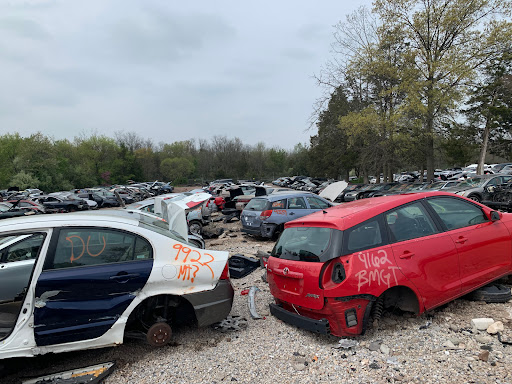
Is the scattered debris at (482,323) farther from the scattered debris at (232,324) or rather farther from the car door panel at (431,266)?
the scattered debris at (232,324)

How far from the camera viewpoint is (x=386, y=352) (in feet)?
11.0

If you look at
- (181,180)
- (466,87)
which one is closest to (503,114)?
(466,87)

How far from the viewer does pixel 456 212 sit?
432 centimetres

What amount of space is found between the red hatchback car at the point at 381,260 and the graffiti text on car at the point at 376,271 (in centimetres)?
1

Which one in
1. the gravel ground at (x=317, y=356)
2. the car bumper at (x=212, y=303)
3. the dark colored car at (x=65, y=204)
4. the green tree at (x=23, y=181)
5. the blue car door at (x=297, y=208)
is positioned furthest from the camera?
the green tree at (x=23, y=181)

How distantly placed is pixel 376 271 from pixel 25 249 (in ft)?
12.5

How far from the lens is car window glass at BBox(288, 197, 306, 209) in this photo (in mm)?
10055

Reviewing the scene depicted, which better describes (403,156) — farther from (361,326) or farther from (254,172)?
(254,172)

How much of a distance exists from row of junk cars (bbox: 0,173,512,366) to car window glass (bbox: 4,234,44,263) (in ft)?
0.05

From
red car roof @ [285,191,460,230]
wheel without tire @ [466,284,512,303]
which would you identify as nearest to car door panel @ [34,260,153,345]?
red car roof @ [285,191,460,230]

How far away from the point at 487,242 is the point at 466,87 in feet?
74.5

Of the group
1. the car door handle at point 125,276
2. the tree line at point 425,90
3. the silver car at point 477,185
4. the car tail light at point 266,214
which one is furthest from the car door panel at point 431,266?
the tree line at point 425,90

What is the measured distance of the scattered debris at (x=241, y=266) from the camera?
6426 millimetres

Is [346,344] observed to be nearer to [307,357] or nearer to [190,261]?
[307,357]
